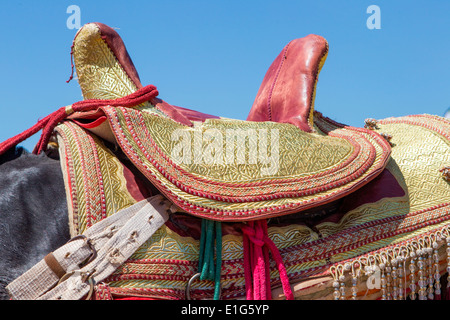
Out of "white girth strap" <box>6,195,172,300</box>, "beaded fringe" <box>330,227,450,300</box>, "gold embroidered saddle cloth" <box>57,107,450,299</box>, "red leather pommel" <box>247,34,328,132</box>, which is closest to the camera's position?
"white girth strap" <box>6,195,172,300</box>

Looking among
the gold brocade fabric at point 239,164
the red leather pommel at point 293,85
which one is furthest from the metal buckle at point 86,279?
the red leather pommel at point 293,85

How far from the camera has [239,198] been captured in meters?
1.54

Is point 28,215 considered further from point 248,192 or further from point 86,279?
point 248,192

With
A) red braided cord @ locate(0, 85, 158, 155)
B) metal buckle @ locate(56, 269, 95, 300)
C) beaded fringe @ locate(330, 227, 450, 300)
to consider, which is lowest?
beaded fringe @ locate(330, 227, 450, 300)

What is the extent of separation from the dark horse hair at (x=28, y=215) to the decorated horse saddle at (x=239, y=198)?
0.06 meters

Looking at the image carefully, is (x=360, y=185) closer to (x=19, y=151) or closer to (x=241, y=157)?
(x=241, y=157)

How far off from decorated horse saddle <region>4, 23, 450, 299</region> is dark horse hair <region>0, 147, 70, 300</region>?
57 millimetres

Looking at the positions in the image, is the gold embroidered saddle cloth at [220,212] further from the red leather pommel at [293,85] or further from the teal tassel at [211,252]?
the red leather pommel at [293,85]

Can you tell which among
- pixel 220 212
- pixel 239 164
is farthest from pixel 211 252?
pixel 239 164

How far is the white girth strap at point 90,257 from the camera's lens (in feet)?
4.37

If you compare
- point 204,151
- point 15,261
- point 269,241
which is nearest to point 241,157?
point 204,151

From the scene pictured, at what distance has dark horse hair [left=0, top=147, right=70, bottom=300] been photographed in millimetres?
1347

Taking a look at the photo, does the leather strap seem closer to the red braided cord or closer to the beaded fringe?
the red braided cord

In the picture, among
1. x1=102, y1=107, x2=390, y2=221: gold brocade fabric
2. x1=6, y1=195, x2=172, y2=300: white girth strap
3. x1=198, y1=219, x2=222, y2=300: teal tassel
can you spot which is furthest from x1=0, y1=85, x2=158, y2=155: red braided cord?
x1=198, y1=219, x2=222, y2=300: teal tassel
